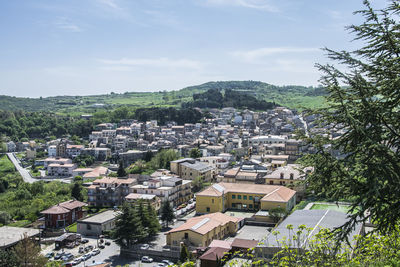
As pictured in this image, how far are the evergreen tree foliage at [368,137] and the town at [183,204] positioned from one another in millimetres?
403

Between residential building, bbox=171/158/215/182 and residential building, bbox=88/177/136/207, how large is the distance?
514 centimetres

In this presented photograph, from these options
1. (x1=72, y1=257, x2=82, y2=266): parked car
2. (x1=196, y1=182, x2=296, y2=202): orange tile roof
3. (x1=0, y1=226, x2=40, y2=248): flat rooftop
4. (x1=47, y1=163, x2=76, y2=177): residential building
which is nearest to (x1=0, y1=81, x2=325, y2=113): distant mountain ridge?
(x1=47, y1=163, x2=76, y2=177): residential building

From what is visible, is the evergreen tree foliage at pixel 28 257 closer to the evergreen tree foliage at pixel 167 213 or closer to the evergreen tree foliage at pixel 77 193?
the evergreen tree foliage at pixel 167 213

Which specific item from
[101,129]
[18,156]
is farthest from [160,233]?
[101,129]

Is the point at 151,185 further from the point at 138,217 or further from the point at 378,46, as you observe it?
the point at 378,46

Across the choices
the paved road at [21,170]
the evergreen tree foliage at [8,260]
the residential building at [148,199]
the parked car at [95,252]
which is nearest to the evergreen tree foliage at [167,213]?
the residential building at [148,199]

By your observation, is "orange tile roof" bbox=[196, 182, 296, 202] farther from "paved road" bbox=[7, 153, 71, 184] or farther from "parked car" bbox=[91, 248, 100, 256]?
"paved road" bbox=[7, 153, 71, 184]

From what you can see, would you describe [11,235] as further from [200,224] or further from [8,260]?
[200,224]

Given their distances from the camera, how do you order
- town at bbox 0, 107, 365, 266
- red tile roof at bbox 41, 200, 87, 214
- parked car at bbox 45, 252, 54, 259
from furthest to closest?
1. red tile roof at bbox 41, 200, 87, 214
2. parked car at bbox 45, 252, 54, 259
3. town at bbox 0, 107, 365, 266

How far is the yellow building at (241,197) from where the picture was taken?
21.0 m

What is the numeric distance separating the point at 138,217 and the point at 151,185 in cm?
668

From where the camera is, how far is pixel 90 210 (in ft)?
85.1

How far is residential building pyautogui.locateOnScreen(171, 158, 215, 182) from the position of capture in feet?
98.6

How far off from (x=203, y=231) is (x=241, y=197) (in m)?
6.22
